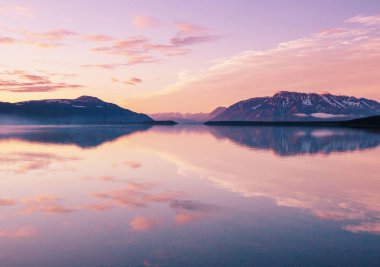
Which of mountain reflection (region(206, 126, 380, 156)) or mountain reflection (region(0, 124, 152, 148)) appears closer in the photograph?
mountain reflection (region(206, 126, 380, 156))

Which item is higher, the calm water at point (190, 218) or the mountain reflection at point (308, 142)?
the calm water at point (190, 218)

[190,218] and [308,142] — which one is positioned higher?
[190,218]

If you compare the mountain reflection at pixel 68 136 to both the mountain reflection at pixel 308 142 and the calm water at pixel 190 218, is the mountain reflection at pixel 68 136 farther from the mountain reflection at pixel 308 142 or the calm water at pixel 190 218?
the calm water at pixel 190 218

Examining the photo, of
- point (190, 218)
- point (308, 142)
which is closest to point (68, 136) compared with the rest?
point (308, 142)

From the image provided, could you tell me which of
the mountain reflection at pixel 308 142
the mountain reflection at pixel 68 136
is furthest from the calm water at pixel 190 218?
the mountain reflection at pixel 68 136

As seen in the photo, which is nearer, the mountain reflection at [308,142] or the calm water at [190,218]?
the calm water at [190,218]

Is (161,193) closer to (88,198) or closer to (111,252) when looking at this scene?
(88,198)

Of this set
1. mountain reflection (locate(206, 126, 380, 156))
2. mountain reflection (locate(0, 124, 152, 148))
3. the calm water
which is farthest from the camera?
mountain reflection (locate(0, 124, 152, 148))

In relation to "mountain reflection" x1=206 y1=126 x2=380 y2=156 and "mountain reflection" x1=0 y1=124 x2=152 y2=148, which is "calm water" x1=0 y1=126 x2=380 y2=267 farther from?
"mountain reflection" x1=0 y1=124 x2=152 y2=148

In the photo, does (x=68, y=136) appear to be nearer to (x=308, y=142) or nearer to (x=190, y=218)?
(x=308, y=142)

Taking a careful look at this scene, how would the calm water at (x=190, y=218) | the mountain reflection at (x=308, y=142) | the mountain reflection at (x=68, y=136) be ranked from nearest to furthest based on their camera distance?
Result: the calm water at (x=190, y=218), the mountain reflection at (x=308, y=142), the mountain reflection at (x=68, y=136)

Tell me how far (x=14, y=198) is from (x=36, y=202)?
5.13 feet

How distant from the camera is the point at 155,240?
38.2 ft

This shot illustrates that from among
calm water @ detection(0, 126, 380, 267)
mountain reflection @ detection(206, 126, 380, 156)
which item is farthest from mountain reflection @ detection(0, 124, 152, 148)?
calm water @ detection(0, 126, 380, 267)
